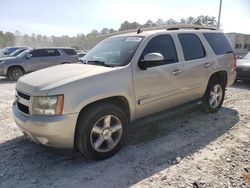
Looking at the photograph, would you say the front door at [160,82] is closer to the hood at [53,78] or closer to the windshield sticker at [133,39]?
the windshield sticker at [133,39]

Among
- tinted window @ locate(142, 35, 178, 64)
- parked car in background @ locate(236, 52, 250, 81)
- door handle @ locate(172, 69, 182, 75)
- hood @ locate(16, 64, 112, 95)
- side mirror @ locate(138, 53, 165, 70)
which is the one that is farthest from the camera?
parked car in background @ locate(236, 52, 250, 81)

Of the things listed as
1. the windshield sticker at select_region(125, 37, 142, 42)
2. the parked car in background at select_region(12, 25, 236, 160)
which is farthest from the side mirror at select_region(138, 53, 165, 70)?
the windshield sticker at select_region(125, 37, 142, 42)

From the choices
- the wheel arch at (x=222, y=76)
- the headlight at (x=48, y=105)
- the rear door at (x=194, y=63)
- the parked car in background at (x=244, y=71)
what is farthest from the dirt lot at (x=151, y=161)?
the parked car in background at (x=244, y=71)

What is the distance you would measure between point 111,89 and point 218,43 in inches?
132

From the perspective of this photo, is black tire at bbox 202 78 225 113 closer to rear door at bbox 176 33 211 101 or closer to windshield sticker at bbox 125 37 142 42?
rear door at bbox 176 33 211 101

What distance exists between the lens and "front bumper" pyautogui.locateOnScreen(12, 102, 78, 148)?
314 centimetres

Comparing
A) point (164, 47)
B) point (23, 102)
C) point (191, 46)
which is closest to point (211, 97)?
point (191, 46)

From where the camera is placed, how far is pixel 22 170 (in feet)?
11.2

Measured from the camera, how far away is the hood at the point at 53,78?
3242 mm

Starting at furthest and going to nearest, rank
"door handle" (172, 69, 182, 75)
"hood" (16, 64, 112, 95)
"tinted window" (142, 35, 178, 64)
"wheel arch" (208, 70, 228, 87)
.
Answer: "wheel arch" (208, 70, 228, 87) → "door handle" (172, 69, 182, 75) → "tinted window" (142, 35, 178, 64) → "hood" (16, 64, 112, 95)

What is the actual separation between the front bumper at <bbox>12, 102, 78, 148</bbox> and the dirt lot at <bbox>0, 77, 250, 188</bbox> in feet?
1.46

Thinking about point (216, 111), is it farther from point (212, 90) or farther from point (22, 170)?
point (22, 170)

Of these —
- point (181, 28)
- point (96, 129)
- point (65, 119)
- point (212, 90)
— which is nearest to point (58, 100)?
point (65, 119)

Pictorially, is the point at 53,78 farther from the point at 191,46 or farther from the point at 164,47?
the point at 191,46
